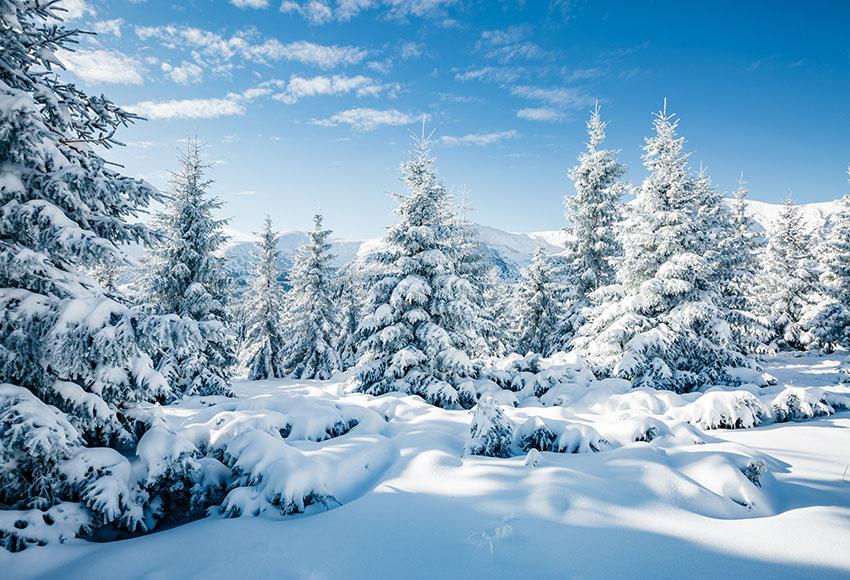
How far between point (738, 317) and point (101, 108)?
2119 centimetres

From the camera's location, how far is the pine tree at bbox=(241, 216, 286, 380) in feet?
93.5

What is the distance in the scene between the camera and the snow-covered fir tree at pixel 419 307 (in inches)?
499

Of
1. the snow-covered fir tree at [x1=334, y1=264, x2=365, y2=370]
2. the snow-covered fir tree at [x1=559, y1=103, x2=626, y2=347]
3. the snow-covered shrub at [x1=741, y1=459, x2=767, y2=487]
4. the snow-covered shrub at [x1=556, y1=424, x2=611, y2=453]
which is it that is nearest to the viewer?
the snow-covered shrub at [x1=741, y1=459, x2=767, y2=487]

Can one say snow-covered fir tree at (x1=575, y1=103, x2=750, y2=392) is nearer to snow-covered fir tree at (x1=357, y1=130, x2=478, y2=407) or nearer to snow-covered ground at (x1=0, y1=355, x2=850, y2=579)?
snow-covered fir tree at (x1=357, y1=130, x2=478, y2=407)

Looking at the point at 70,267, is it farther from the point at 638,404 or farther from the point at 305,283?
the point at 305,283

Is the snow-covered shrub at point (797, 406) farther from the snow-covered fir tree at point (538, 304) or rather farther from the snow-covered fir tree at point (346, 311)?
the snow-covered fir tree at point (346, 311)

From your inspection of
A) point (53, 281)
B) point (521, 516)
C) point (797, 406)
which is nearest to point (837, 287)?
point (797, 406)

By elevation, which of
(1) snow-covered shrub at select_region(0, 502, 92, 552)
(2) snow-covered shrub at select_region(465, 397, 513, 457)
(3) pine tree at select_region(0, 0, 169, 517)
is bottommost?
(1) snow-covered shrub at select_region(0, 502, 92, 552)

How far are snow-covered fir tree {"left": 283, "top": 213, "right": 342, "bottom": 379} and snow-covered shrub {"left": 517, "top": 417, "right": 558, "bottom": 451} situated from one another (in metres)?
22.4

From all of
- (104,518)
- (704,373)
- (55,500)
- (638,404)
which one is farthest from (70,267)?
(704,373)

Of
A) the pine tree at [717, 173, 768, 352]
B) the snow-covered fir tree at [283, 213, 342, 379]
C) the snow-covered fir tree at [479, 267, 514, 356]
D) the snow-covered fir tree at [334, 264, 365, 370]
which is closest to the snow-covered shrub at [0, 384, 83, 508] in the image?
the pine tree at [717, 173, 768, 352]

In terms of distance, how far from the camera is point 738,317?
54.5ft

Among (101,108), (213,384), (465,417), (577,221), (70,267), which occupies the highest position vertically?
(577,221)

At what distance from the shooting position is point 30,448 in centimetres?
393
